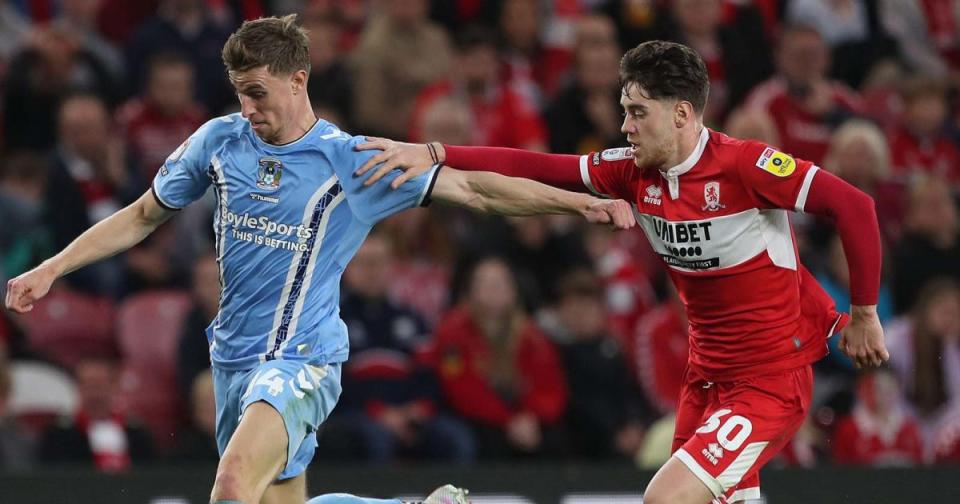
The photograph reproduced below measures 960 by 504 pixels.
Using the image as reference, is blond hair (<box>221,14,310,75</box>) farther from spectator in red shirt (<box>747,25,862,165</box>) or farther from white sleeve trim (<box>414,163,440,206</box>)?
spectator in red shirt (<box>747,25,862,165</box>)

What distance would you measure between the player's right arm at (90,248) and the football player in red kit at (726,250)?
989mm

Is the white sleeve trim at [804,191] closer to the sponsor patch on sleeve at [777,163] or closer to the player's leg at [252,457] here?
the sponsor patch on sleeve at [777,163]

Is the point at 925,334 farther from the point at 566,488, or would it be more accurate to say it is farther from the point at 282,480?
the point at 282,480

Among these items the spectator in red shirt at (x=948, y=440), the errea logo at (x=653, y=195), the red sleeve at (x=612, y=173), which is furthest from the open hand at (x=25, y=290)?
the spectator in red shirt at (x=948, y=440)

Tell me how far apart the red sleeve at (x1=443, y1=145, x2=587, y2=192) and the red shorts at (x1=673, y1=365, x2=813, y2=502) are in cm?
101

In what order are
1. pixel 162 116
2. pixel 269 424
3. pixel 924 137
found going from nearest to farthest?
pixel 269 424 < pixel 162 116 < pixel 924 137

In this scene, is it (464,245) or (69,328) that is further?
(464,245)

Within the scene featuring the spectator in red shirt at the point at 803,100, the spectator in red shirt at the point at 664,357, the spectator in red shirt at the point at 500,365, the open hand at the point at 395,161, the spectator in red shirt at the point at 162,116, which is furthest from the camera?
the spectator in red shirt at the point at 803,100

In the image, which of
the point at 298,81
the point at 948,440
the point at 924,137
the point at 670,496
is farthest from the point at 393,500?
the point at 924,137

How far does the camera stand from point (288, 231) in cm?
607

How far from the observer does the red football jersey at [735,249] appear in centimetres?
616

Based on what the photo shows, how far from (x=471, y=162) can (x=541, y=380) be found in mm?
3634

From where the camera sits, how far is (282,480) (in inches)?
246

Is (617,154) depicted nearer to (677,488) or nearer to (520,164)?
(520,164)
